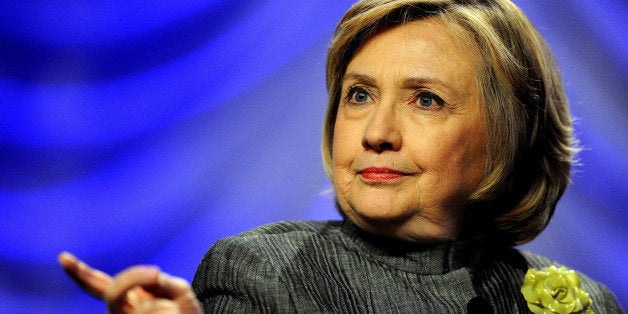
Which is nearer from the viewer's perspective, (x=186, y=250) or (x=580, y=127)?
(x=186, y=250)

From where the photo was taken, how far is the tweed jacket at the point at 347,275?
1.96 m

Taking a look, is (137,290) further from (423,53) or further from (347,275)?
(423,53)

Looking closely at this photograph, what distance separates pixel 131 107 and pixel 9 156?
0.36m

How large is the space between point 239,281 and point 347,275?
11.3 inches

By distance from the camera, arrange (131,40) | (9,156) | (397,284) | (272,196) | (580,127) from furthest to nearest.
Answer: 1. (580,127)
2. (272,196)
3. (131,40)
4. (9,156)
5. (397,284)

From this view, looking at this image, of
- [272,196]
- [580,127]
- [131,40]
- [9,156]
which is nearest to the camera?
[9,156]

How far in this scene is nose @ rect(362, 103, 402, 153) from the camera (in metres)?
2.05

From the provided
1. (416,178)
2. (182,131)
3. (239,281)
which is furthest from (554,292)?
(182,131)

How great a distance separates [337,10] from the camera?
2.87 metres

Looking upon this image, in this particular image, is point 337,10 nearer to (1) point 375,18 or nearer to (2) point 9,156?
(1) point 375,18

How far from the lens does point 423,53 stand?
2117mm

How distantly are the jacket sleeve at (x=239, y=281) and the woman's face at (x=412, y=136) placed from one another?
28cm

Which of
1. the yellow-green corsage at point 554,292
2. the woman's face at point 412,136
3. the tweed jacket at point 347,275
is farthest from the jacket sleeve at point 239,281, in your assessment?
the yellow-green corsage at point 554,292

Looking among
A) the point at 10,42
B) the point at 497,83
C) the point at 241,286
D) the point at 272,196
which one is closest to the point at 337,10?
the point at 272,196
